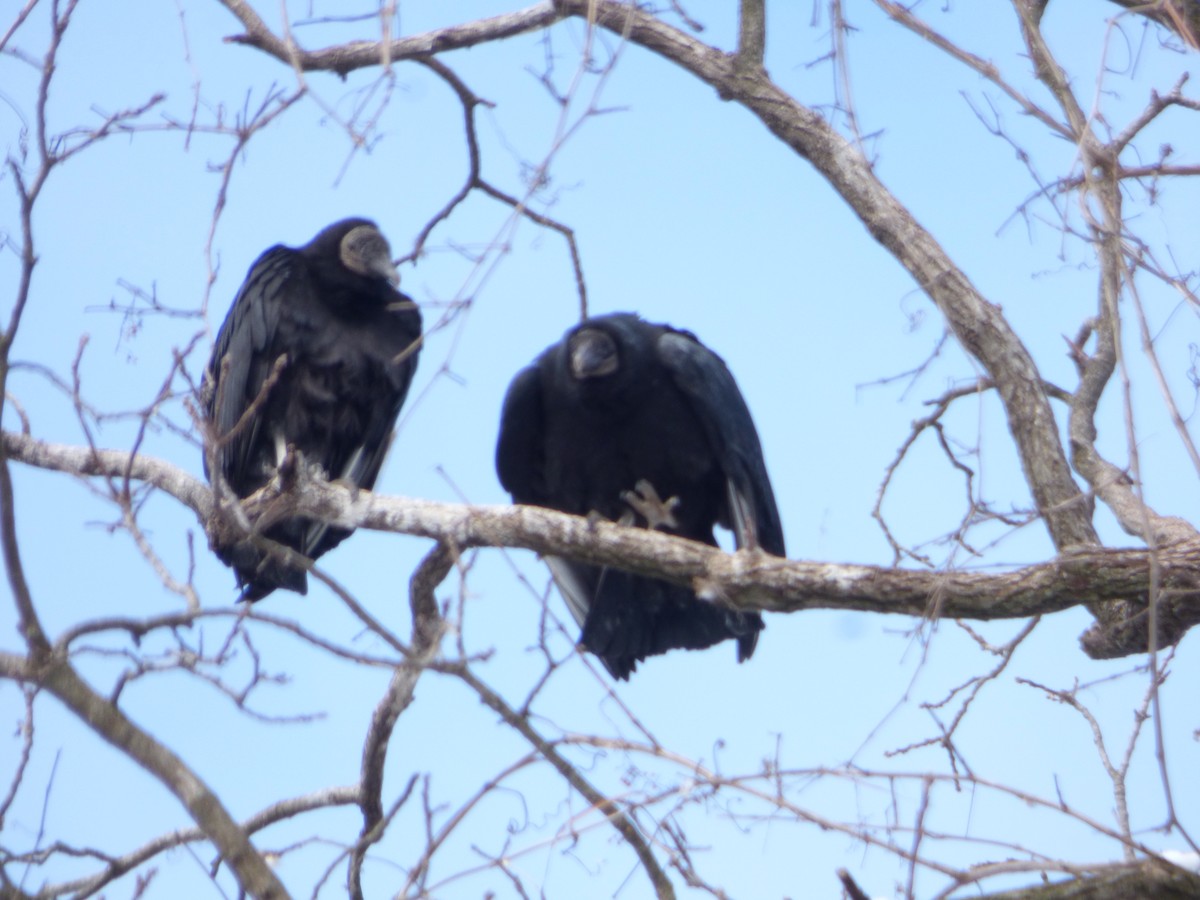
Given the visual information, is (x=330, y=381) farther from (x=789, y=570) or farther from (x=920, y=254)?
(x=789, y=570)

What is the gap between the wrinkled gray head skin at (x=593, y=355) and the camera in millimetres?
3811

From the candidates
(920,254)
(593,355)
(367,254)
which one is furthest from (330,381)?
(920,254)

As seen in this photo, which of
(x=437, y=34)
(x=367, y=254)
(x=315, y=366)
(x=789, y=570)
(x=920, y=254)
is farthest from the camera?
(x=367, y=254)

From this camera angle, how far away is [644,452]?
3879mm

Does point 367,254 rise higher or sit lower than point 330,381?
higher

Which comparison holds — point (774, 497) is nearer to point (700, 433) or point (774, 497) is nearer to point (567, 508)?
point (700, 433)

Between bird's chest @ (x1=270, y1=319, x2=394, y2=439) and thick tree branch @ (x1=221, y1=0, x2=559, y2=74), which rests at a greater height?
thick tree branch @ (x1=221, y1=0, x2=559, y2=74)

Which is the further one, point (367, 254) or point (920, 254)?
point (367, 254)

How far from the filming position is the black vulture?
3.85m

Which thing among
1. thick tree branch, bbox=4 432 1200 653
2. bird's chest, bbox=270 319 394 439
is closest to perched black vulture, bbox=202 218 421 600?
bird's chest, bbox=270 319 394 439

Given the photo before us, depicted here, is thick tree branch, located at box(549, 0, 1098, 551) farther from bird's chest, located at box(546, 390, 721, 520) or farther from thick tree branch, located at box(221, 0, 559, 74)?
bird's chest, located at box(546, 390, 721, 520)

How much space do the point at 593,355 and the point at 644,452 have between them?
32 centimetres

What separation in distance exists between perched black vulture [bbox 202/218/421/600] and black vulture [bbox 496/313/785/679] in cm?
56

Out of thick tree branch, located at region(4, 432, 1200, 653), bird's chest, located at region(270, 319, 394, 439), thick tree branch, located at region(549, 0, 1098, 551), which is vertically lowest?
thick tree branch, located at region(4, 432, 1200, 653)
